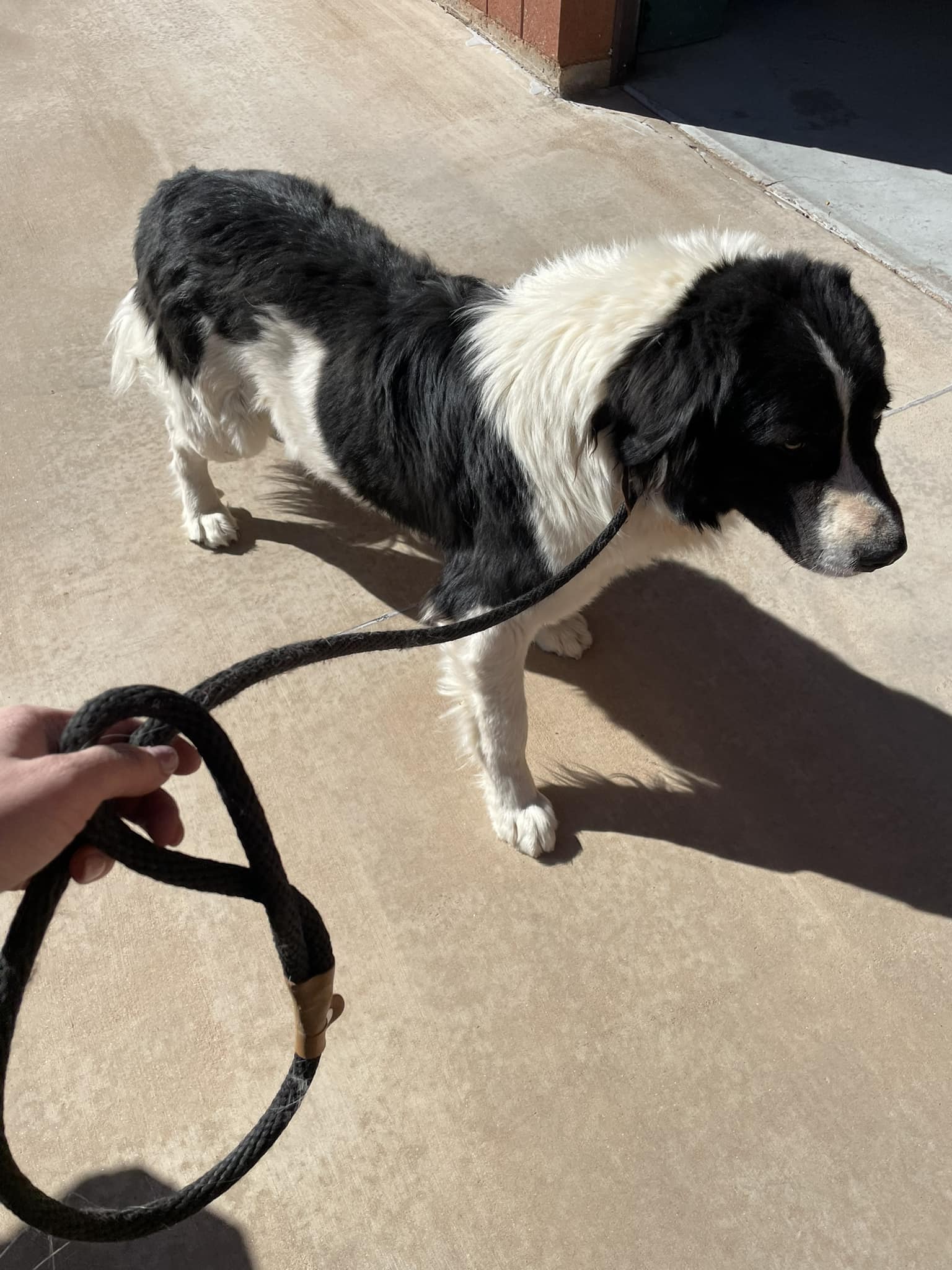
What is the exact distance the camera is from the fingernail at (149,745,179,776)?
1432 mm

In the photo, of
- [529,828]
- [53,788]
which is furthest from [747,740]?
[53,788]

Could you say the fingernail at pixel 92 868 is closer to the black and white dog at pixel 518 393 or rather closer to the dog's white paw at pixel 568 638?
the black and white dog at pixel 518 393

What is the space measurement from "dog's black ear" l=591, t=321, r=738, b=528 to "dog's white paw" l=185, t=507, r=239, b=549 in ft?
5.90

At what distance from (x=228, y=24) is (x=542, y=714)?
570cm

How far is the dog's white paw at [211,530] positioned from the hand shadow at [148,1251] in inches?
84.9

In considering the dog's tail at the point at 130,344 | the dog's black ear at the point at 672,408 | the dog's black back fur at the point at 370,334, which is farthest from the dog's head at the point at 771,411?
the dog's tail at the point at 130,344

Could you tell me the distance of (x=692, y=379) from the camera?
6.86 feet

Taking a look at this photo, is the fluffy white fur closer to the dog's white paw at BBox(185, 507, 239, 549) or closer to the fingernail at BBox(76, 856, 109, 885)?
the dog's white paw at BBox(185, 507, 239, 549)

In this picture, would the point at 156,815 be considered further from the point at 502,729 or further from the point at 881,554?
the point at 881,554

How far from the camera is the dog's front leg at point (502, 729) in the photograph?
262 centimetres

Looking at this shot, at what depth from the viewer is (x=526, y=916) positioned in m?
2.68

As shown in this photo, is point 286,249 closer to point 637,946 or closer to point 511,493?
point 511,493

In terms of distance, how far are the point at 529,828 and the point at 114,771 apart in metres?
1.63

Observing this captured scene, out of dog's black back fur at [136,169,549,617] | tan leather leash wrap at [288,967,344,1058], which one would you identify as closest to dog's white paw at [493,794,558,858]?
dog's black back fur at [136,169,549,617]
